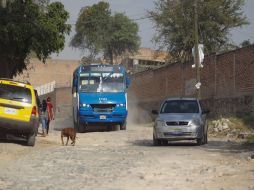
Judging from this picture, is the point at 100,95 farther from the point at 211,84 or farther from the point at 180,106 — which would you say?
the point at 211,84

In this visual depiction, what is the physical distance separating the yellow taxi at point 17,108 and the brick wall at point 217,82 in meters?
16.5

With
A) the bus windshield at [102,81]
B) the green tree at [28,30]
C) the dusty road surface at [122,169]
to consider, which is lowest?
the dusty road surface at [122,169]

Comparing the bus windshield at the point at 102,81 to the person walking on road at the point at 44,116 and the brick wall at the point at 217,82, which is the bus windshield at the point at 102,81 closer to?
the person walking on road at the point at 44,116

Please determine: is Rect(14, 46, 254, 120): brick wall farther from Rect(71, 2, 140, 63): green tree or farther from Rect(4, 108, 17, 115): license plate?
Rect(71, 2, 140, 63): green tree

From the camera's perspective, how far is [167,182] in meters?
11.8

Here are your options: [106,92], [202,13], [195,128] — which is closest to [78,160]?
[195,128]

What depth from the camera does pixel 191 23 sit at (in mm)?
52594

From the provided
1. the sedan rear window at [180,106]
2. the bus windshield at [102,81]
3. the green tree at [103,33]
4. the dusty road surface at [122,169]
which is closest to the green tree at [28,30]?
the bus windshield at [102,81]

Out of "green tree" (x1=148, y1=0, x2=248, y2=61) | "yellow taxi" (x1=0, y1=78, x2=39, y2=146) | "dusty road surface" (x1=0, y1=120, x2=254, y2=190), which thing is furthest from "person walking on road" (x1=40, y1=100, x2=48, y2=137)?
"green tree" (x1=148, y1=0, x2=248, y2=61)

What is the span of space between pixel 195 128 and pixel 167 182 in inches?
396

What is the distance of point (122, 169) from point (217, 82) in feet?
81.0

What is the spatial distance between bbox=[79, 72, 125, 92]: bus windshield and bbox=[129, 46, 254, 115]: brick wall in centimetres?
723

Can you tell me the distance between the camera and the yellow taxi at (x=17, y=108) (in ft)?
62.4

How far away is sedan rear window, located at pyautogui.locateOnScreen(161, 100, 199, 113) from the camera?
75.7 feet
